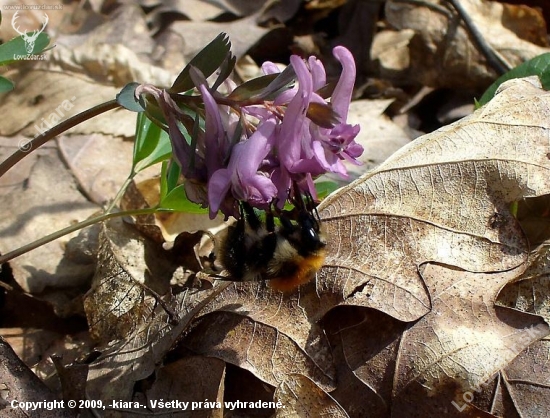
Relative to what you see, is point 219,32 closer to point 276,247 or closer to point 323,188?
point 323,188

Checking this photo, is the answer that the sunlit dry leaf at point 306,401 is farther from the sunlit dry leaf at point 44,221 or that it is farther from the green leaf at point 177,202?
the sunlit dry leaf at point 44,221

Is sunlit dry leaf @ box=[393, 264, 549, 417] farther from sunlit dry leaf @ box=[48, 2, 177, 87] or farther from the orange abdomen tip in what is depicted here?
sunlit dry leaf @ box=[48, 2, 177, 87]

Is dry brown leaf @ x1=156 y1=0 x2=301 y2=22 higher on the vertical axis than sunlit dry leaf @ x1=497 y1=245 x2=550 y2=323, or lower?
lower

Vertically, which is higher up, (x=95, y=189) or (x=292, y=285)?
(x=292, y=285)

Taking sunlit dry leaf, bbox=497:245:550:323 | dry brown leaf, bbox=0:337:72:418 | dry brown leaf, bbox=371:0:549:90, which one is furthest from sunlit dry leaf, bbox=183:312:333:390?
dry brown leaf, bbox=371:0:549:90

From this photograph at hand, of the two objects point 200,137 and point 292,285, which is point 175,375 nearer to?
point 292,285

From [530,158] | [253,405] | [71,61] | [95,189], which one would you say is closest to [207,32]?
[71,61]
